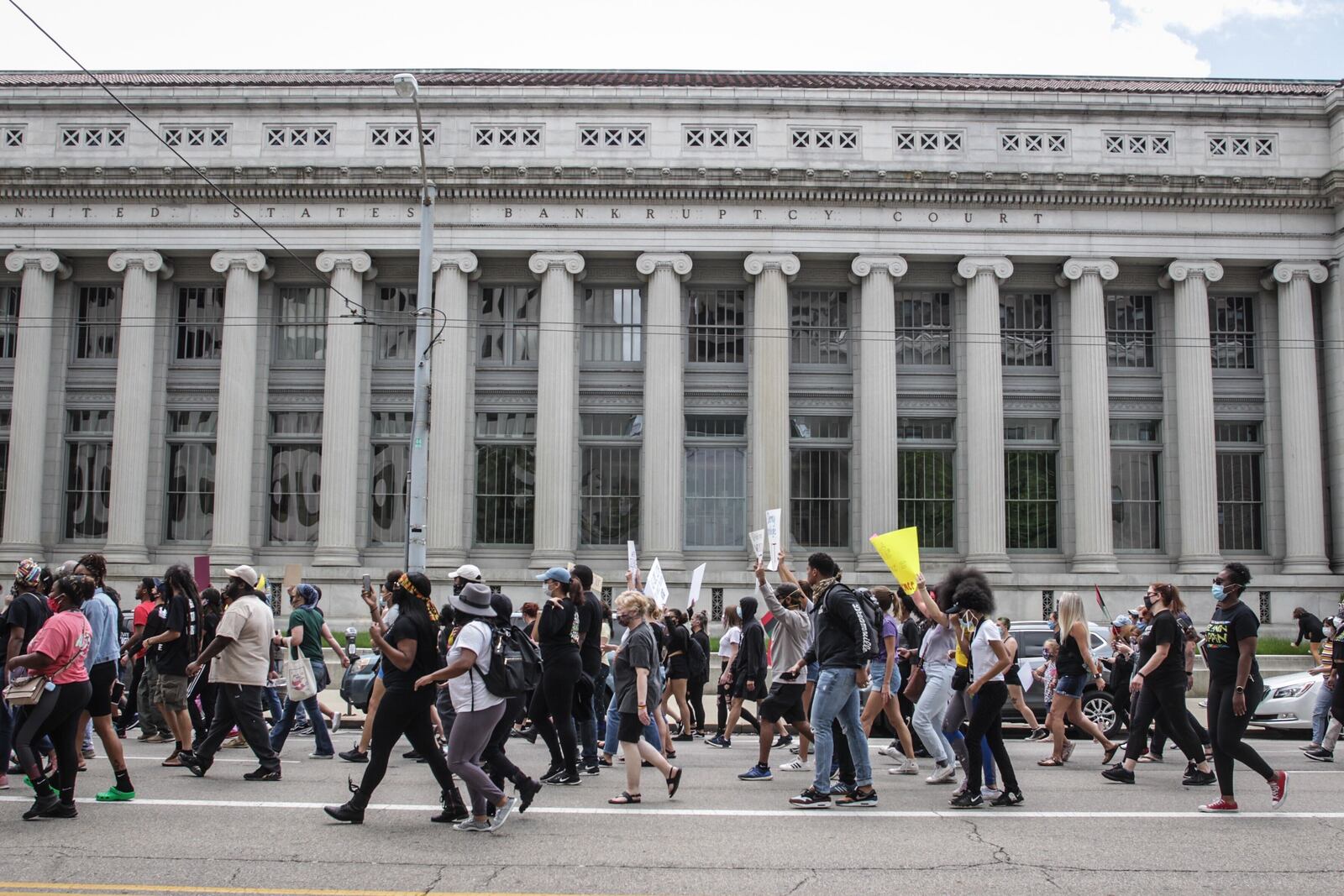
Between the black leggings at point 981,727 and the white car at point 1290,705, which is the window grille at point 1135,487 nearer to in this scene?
the white car at point 1290,705

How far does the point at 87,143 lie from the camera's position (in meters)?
30.9

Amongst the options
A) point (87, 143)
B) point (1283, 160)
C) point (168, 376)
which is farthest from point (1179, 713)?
point (87, 143)

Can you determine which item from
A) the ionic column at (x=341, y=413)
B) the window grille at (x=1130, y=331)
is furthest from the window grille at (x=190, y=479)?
the window grille at (x=1130, y=331)

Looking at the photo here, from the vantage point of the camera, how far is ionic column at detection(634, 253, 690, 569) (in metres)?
29.2

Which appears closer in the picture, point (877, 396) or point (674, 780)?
point (674, 780)

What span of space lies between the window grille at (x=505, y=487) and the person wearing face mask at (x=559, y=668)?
1905 cm

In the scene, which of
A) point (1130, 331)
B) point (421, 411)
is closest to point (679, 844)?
point (421, 411)

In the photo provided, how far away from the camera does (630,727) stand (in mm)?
10508

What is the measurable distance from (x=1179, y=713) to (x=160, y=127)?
90.8 feet

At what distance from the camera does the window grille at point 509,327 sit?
3117cm

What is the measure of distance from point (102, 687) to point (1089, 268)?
83.1 ft

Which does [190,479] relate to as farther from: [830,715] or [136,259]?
[830,715]

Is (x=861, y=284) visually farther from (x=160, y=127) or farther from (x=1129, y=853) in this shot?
(x=1129, y=853)

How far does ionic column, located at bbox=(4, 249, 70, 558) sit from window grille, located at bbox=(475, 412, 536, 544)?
34.5ft
